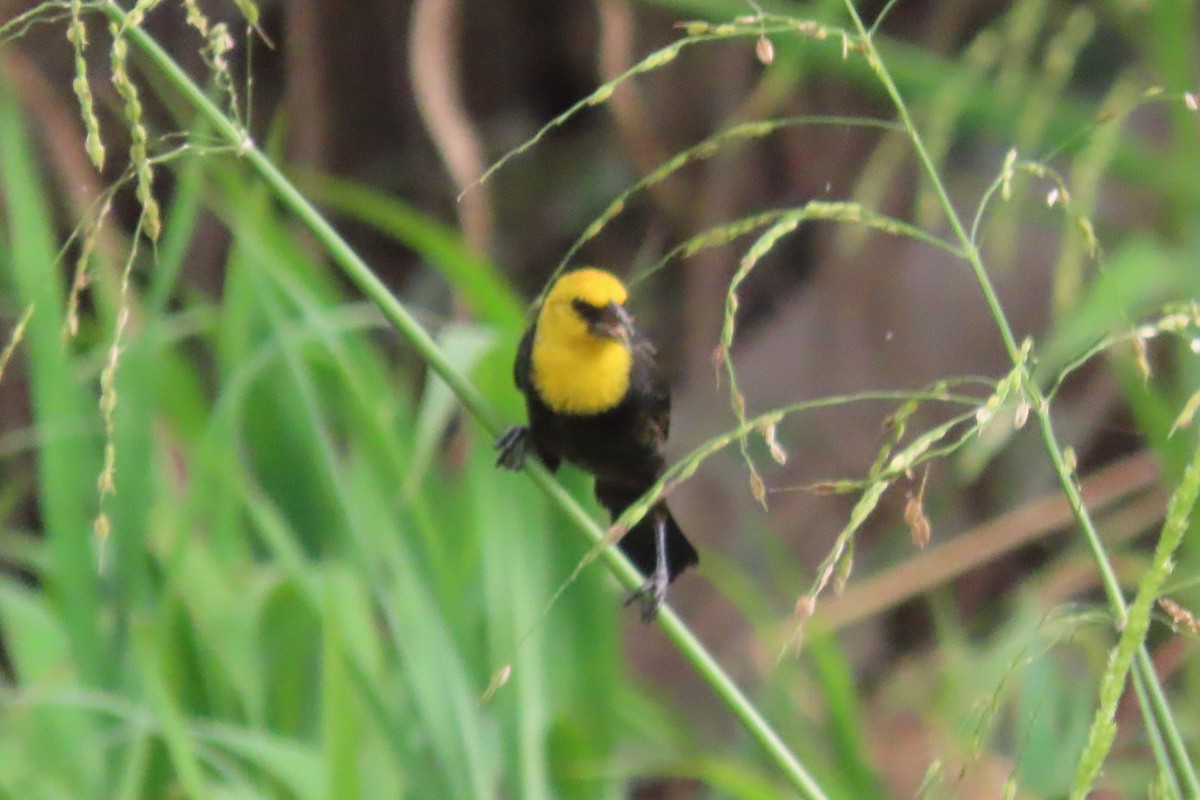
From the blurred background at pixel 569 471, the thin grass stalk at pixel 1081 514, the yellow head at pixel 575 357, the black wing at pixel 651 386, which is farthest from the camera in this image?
the black wing at pixel 651 386

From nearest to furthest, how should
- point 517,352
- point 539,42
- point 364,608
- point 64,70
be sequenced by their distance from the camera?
point 517,352
point 364,608
point 64,70
point 539,42

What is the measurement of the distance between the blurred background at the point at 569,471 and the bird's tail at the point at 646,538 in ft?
0.18

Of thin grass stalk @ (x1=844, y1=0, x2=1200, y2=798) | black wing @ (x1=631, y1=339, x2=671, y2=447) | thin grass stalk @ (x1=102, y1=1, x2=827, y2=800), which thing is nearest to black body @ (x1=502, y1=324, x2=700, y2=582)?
black wing @ (x1=631, y1=339, x2=671, y2=447)

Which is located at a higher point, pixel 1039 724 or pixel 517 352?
pixel 517 352

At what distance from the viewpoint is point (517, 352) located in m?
1.78

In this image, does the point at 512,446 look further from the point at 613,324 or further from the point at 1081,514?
the point at 1081,514

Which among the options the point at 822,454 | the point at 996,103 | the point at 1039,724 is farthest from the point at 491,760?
the point at 822,454

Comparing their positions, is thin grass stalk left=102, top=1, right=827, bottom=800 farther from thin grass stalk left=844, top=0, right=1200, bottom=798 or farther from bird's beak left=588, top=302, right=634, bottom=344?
bird's beak left=588, top=302, right=634, bottom=344

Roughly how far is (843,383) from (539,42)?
5.11ft

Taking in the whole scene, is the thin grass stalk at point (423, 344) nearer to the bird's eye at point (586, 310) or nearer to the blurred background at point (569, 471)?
the blurred background at point (569, 471)

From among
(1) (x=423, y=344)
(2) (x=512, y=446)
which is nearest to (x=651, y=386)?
(2) (x=512, y=446)

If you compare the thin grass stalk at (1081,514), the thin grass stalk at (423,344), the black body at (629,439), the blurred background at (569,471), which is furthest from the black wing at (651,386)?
→ the thin grass stalk at (1081,514)

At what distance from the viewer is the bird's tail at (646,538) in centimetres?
175

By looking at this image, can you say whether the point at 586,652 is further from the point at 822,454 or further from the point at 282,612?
the point at 822,454
